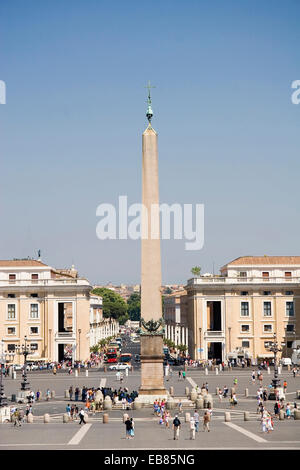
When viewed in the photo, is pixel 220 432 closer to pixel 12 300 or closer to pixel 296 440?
pixel 296 440

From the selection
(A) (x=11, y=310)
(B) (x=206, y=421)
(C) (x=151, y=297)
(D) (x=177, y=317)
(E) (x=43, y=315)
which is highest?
(C) (x=151, y=297)

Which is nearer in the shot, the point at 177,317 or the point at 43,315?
the point at 43,315

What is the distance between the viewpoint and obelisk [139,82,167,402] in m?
42.8

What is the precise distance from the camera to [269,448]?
27.7 metres

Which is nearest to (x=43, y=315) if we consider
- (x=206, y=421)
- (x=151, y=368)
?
(x=151, y=368)

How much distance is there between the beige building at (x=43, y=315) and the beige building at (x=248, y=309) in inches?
464

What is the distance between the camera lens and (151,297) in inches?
1693

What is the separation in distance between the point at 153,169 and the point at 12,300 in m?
45.7

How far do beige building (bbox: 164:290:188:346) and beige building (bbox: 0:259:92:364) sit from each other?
20.2 metres

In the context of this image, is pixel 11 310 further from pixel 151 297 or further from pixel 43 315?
pixel 151 297

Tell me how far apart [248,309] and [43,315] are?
21.2 meters

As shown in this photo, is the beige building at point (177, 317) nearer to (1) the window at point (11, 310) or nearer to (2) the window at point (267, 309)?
(2) the window at point (267, 309)

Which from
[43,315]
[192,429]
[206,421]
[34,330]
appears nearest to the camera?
[192,429]
